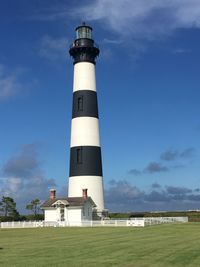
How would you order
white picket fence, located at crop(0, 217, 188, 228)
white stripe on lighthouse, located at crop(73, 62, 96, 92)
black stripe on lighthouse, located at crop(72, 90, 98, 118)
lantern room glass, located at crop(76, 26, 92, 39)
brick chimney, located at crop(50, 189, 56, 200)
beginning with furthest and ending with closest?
lantern room glass, located at crop(76, 26, 92, 39), brick chimney, located at crop(50, 189, 56, 200), white stripe on lighthouse, located at crop(73, 62, 96, 92), black stripe on lighthouse, located at crop(72, 90, 98, 118), white picket fence, located at crop(0, 217, 188, 228)

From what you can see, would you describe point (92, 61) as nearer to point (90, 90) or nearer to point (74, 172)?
point (90, 90)

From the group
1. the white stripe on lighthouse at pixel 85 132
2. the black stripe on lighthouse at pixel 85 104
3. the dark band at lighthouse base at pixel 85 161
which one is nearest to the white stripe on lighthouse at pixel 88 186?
the dark band at lighthouse base at pixel 85 161

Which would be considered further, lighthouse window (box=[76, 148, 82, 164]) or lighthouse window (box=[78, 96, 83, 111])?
lighthouse window (box=[78, 96, 83, 111])

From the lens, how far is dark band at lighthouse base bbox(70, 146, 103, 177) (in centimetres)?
4672

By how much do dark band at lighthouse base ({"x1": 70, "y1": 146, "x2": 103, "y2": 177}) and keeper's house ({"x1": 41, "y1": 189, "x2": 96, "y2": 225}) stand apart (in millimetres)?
2040

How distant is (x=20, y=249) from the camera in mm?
19094

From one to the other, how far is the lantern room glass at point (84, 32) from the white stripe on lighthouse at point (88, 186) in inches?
608

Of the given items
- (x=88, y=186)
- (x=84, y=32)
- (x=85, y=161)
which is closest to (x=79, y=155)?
(x=85, y=161)

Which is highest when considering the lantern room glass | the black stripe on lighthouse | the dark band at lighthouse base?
the lantern room glass

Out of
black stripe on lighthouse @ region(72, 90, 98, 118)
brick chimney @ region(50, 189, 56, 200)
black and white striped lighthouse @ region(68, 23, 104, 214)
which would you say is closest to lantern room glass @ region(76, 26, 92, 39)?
black and white striped lighthouse @ region(68, 23, 104, 214)

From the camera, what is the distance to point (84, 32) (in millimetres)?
51438

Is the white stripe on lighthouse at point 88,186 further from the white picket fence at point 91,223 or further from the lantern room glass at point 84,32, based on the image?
the lantern room glass at point 84,32

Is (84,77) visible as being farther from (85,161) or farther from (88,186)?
(88,186)

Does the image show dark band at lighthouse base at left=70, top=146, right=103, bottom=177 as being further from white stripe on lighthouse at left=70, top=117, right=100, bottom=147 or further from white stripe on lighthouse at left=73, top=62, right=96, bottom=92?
white stripe on lighthouse at left=73, top=62, right=96, bottom=92
